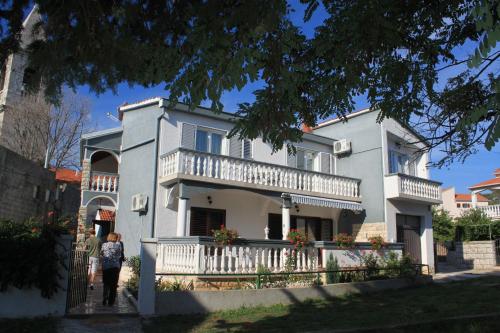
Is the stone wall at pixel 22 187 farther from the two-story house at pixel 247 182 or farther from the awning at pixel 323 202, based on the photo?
the awning at pixel 323 202

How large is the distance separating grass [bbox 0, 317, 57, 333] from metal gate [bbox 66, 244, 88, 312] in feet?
2.24

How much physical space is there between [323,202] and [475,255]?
9267 mm


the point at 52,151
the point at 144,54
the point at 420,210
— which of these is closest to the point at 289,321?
the point at 144,54

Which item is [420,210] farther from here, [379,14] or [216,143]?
[379,14]

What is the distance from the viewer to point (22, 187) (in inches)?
856

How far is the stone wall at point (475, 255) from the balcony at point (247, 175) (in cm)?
694

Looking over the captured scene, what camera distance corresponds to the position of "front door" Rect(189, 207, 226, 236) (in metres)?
17.2

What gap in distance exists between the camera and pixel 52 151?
3509 cm

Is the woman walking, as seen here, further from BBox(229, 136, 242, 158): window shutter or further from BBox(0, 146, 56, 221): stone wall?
BBox(0, 146, 56, 221): stone wall

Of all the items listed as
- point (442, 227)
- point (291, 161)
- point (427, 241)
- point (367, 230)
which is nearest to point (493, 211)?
point (442, 227)

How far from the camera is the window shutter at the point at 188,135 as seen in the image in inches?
684

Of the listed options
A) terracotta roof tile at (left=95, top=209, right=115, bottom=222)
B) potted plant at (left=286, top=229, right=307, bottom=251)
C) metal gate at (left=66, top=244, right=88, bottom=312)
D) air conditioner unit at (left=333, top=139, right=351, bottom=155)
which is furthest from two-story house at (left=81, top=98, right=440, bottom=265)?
metal gate at (left=66, top=244, right=88, bottom=312)

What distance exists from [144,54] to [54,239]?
4666mm

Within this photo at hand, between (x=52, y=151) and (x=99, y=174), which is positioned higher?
(x=52, y=151)
